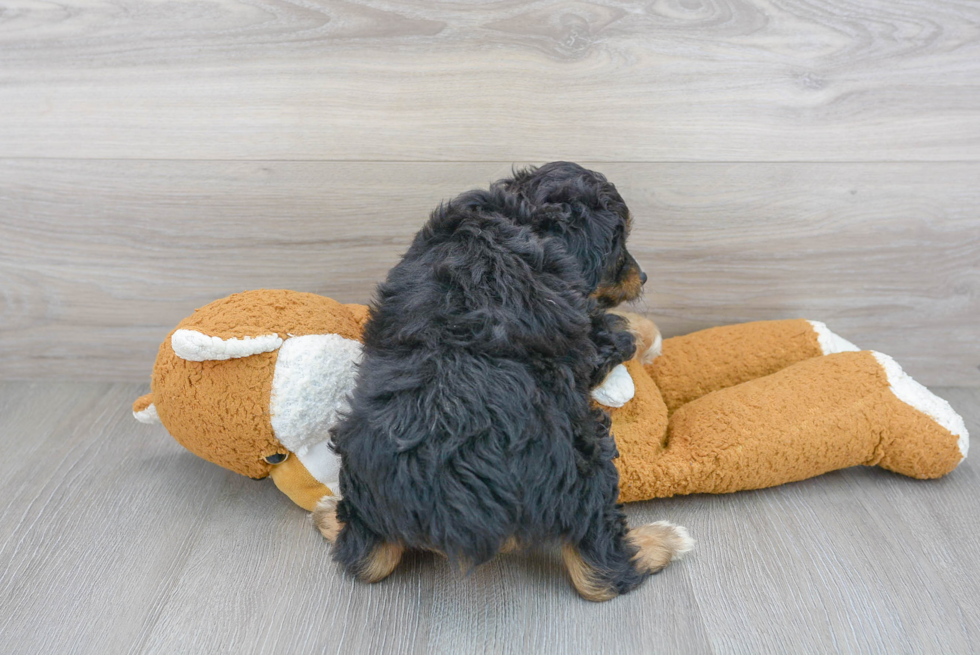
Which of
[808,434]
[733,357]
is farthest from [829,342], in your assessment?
[808,434]

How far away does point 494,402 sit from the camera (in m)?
1.15

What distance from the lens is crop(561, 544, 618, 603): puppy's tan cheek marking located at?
4.18 ft

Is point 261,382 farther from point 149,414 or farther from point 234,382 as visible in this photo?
point 149,414

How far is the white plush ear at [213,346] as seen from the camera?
135 cm

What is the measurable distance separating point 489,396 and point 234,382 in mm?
598

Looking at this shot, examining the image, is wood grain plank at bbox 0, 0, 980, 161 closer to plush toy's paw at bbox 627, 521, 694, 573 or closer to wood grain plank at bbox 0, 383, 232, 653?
wood grain plank at bbox 0, 383, 232, 653

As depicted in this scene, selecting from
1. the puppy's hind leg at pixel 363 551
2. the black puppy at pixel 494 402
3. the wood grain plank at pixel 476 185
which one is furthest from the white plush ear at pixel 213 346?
the wood grain plank at pixel 476 185

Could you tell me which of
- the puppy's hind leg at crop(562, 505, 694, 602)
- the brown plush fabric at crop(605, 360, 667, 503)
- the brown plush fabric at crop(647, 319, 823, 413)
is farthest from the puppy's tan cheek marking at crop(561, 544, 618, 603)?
the brown plush fabric at crop(647, 319, 823, 413)

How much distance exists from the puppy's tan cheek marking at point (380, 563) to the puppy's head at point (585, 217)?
645 mm

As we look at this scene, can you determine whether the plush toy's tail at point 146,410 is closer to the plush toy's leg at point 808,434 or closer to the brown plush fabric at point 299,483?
the brown plush fabric at point 299,483

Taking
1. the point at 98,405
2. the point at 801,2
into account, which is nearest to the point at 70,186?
the point at 98,405

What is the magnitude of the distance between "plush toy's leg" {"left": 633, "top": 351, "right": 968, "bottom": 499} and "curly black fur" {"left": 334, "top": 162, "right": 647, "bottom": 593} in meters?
0.33

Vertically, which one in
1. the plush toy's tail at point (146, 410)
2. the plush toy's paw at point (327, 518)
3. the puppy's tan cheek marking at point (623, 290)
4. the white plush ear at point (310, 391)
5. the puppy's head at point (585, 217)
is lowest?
the plush toy's paw at point (327, 518)

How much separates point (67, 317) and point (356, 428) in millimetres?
1376
